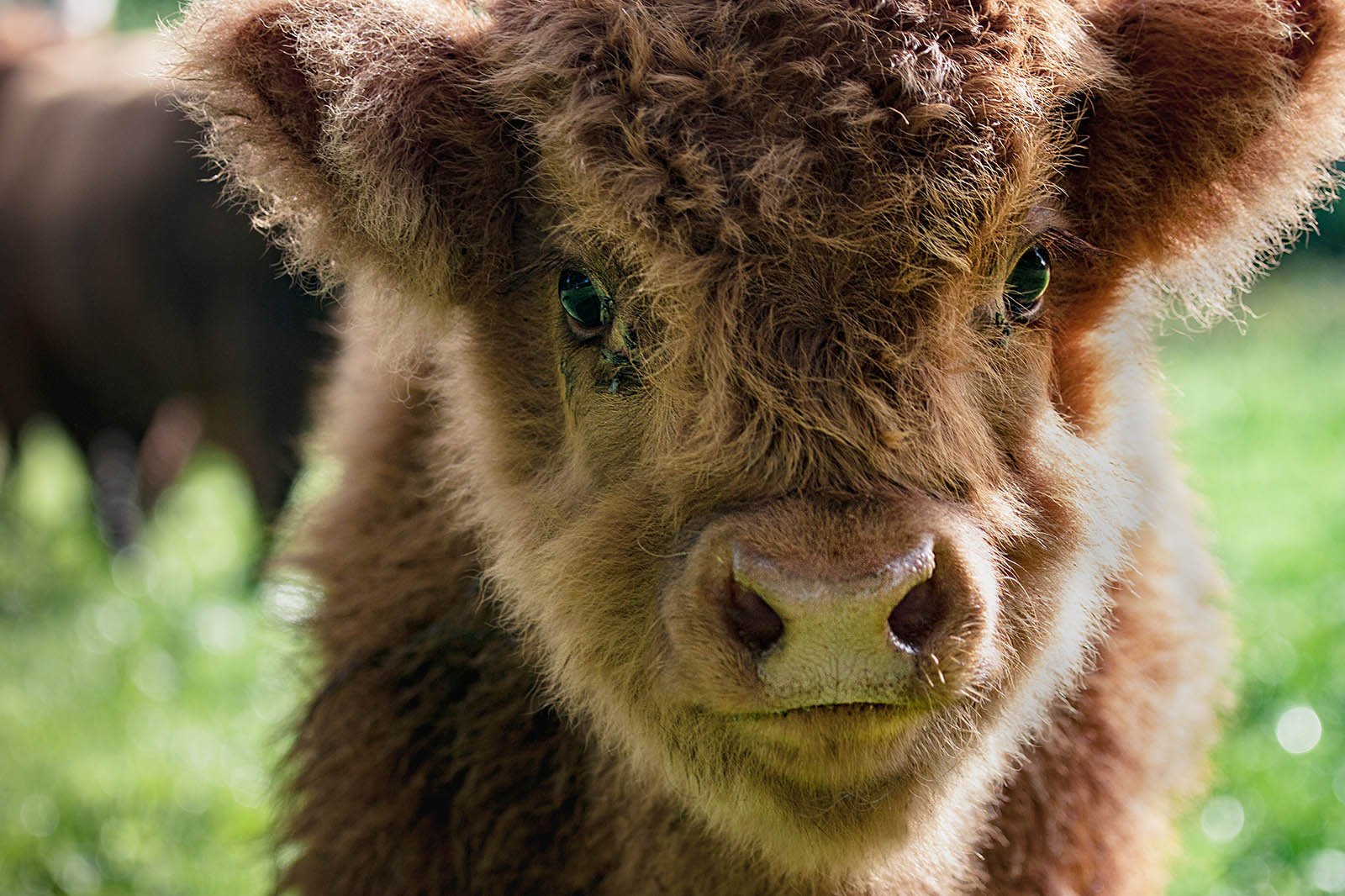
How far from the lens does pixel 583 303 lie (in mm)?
2285

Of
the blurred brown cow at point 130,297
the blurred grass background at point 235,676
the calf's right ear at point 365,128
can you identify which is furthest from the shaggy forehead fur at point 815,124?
the blurred brown cow at point 130,297

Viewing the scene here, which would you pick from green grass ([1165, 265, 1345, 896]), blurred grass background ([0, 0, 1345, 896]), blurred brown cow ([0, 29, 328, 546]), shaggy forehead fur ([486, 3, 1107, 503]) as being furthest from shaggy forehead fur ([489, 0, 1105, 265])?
blurred brown cow ([0, 29, 328, 546])

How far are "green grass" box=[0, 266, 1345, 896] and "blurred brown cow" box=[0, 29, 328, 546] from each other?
448 mm

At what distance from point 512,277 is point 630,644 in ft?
2.32

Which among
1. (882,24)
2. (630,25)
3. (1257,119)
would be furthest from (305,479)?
(1257,119)

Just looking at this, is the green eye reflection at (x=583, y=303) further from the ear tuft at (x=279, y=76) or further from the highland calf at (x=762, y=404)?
the ear tuft at (x=279, y=76)

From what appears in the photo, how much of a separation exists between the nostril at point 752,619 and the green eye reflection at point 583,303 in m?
0.62

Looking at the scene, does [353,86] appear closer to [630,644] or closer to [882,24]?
[882,24]

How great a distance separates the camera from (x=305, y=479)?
3.73 meters

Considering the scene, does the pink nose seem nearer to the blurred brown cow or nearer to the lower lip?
the lower lip

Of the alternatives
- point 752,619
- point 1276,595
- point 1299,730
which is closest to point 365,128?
point 752,619

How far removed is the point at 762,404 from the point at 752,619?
31 centimetres

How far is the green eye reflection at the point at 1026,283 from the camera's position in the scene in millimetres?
2223

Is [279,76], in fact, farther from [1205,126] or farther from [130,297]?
[130,297]
